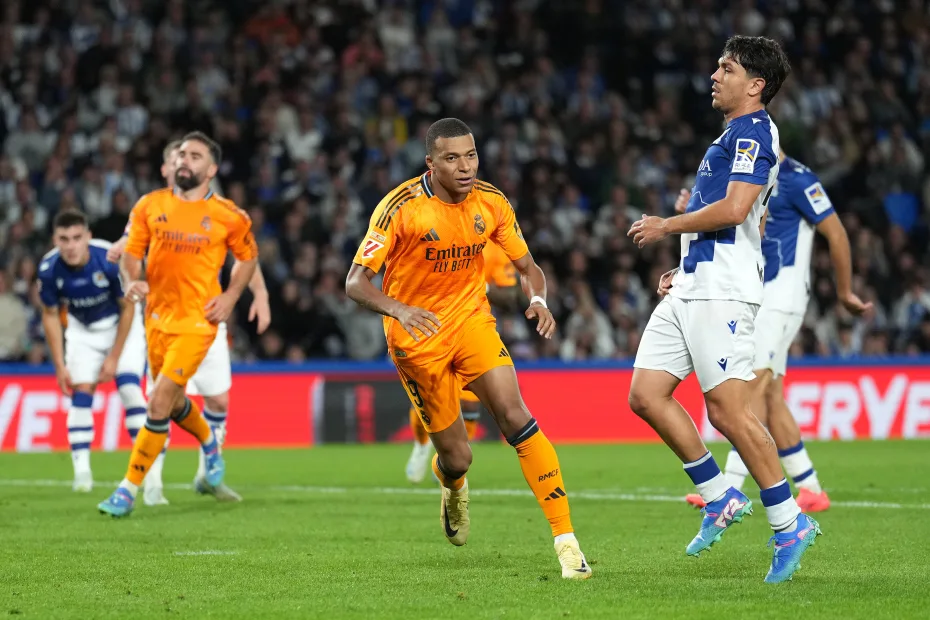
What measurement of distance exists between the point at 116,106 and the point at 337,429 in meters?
6.78

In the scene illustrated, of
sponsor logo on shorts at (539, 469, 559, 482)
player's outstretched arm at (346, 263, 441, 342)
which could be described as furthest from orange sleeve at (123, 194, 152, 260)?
sponsor logo on shorts at (539, 469, 559, 482)

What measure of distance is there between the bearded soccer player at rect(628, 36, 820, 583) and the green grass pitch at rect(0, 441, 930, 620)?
0.40 meters

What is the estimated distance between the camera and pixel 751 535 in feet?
28.9

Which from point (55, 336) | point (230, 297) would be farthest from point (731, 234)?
point (55, 336)

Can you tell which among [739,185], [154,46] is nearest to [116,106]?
[154,46]

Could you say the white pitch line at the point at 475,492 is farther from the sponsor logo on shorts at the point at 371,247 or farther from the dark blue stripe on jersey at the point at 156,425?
the sponsor logo on shorts at the point at 371,247

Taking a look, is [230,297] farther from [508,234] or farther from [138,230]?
[508,234]

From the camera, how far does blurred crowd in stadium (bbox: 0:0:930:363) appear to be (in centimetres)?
2006

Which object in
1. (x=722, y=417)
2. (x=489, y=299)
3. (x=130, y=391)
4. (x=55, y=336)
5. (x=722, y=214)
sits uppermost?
(x=722, y=214)

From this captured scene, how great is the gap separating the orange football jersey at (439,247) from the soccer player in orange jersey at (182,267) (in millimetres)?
3027

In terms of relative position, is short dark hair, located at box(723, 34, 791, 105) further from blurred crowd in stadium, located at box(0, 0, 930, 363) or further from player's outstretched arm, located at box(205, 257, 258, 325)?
blurred crowd in stadium, located at box(0, 0, 930, 363)

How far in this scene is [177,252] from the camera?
10.5m

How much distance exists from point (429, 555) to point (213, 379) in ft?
15.3

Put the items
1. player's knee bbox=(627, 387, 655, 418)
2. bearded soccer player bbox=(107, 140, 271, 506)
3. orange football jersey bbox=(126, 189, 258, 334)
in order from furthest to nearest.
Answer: bearded soccer player bbox=(107, 140, 271, 506), orange football jersey bbox=(126, 189, 258, 334), player's knee bbox=(627, 387, 655, 418)
